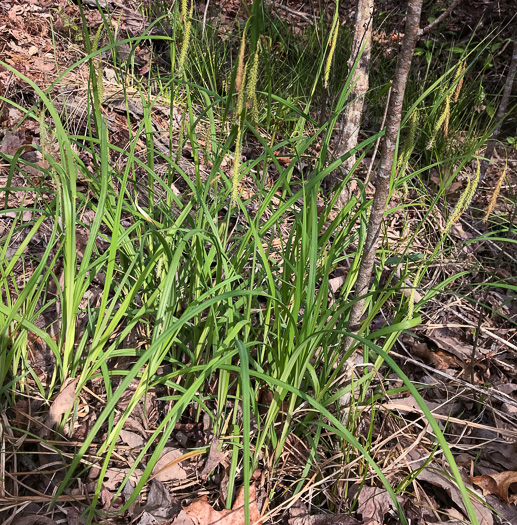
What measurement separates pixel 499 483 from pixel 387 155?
1.09 m

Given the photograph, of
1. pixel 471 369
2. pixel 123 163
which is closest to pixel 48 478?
pixel 471 369

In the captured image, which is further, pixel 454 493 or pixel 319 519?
pixel 454 493

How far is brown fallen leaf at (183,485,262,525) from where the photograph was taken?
1272 mm

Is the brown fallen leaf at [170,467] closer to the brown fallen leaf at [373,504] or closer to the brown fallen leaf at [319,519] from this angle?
the brown fallen leaf at [319,519]

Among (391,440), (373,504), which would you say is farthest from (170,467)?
(391,440)

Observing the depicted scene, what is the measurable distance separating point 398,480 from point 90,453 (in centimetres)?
91

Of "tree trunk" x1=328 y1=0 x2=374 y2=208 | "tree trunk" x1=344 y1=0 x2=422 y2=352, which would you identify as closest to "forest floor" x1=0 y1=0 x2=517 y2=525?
"tree trunk" x1=344 y1=0 x2=422 y2=352

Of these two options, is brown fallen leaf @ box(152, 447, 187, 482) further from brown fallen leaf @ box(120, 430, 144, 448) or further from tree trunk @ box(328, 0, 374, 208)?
tree trunk @ box(328, 0, 374, 208)

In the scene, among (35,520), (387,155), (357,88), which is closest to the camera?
(35,520)

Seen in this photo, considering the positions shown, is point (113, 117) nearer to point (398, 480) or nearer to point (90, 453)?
point (90, 453)

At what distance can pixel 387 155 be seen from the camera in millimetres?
1424

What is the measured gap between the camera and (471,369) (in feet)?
5.85

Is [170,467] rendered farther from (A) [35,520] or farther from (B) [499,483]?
(B) [499,483]

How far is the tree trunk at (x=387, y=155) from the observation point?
128 centimetres
